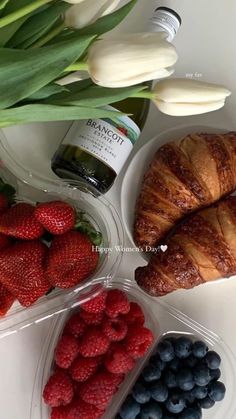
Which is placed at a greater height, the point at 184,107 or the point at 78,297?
the point at 184,107

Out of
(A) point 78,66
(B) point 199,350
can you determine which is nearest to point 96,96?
(A) point 78,66

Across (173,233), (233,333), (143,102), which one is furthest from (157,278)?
(143,102)

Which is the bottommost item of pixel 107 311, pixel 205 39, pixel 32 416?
pixel 32 416

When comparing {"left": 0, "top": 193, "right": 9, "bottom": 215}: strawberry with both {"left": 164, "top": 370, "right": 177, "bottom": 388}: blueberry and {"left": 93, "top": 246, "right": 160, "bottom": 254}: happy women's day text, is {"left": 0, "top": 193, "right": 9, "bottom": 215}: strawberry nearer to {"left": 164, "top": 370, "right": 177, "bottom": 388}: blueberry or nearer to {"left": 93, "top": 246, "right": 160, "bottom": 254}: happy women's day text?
{"left": 93, "top": 246, "right": 160, "bottom": 254}: happy women's day text

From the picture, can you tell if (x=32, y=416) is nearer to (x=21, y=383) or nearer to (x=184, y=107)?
(x=21, y=383)

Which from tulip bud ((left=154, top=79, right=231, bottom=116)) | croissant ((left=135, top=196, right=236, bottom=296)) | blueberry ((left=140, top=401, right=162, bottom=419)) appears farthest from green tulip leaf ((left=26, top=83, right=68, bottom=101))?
blueberry ((left=140, top=401, right=162, bottom=419))

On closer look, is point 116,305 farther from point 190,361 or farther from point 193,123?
point 193,123
